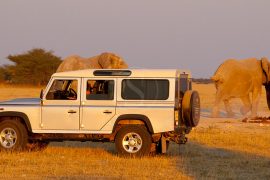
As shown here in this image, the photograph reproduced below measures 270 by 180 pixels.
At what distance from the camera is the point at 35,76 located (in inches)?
3086

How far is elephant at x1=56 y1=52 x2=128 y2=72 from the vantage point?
37625 millimetres

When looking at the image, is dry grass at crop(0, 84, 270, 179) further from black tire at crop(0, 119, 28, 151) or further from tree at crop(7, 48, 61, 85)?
tree at crop(7, 48, 61, 85)

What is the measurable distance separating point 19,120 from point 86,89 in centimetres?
179

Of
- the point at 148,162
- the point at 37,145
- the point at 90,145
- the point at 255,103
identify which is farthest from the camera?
the point at 255,103

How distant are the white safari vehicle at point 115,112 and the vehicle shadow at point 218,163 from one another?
0.82m

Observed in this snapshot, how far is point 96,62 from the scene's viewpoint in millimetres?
39062

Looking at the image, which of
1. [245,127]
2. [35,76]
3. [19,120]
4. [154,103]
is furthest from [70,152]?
[35,76]

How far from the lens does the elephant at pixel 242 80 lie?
112 feet

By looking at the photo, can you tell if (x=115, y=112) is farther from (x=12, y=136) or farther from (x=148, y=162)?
(x=12, y=136)

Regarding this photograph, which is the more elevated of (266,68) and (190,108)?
(266,68)

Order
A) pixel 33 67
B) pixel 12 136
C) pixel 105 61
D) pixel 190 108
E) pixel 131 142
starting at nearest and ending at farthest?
1. pixel 190 108
2. pixel 131 142
3. pixel 12 136
4. pixel 105 61
5. pixel 33 67

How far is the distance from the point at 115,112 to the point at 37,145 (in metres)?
2.60

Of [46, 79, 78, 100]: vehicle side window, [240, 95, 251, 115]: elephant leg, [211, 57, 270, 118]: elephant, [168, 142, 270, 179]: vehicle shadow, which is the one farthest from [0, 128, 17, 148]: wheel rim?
[240, 95, 251, 115]: elephant leg

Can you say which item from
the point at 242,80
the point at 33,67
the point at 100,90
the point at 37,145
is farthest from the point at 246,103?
the point at 33,67
